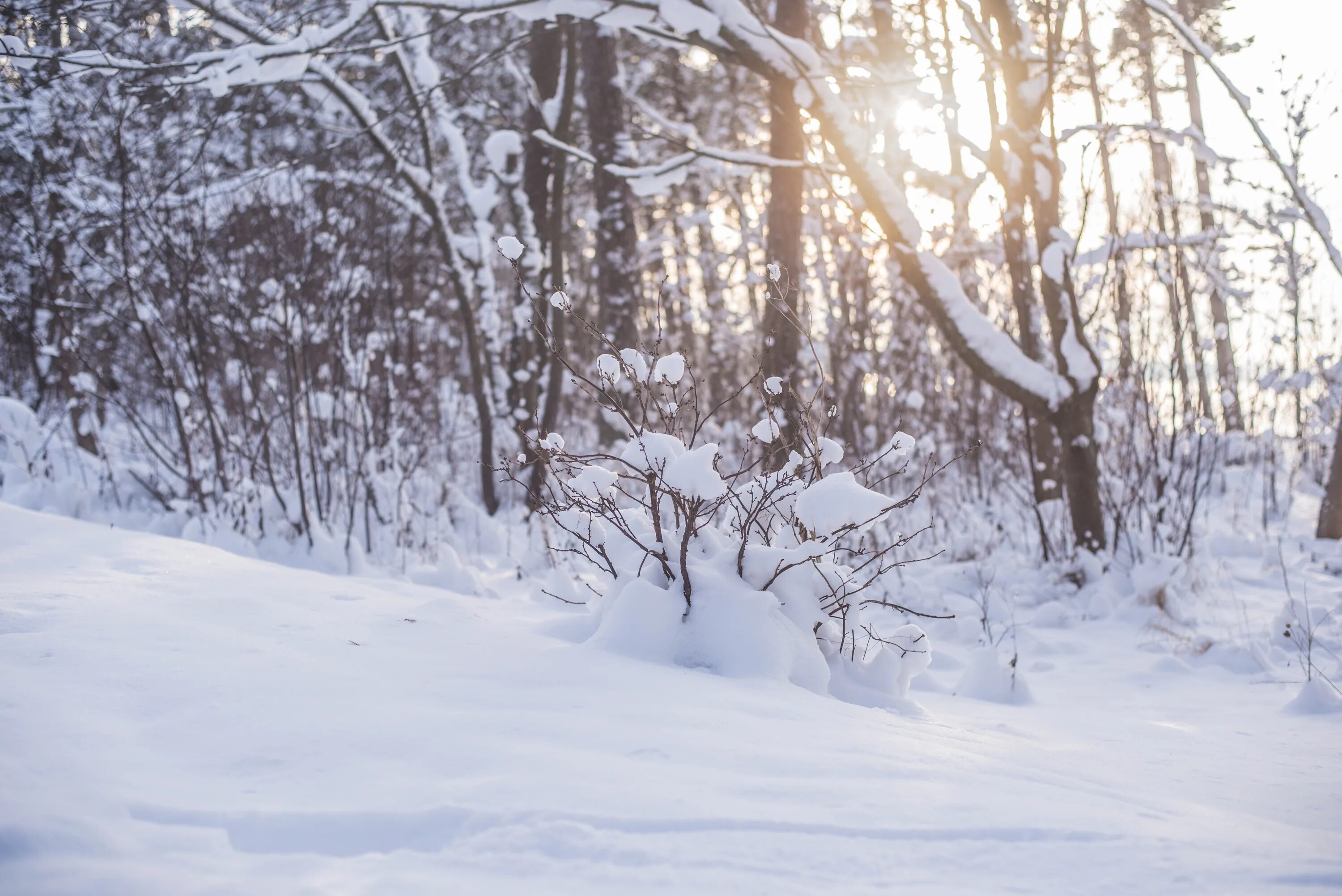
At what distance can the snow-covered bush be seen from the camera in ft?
7.17

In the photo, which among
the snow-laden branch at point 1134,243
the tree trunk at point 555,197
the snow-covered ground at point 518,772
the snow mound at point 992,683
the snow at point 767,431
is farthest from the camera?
the tree trunk at point 555,197

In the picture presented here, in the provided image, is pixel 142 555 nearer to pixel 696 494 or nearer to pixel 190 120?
pixel 696 494

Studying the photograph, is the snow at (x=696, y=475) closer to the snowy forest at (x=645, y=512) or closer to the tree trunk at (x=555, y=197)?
the snowy forest at (x=645, y=512)

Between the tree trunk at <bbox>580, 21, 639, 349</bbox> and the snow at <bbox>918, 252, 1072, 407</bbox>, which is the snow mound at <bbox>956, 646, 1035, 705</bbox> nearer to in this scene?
the snow at <bbox>918, 252, 1072, 407</bbox>

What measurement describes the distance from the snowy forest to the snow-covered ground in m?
0.01

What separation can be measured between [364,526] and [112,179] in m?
2.74

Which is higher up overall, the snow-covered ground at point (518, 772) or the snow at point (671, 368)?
the snow at point (671, 368)

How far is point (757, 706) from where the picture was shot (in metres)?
1.88

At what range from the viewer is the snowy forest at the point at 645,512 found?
4.23 ft

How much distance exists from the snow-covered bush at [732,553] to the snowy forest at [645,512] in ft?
0.05

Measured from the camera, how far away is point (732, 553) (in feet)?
8.14

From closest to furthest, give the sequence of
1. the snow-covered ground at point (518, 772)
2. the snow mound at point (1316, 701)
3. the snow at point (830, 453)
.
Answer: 1. the snow-covered ground at point (518, 772)
2. the snow at point (830, 453)
3. the snow mound at point (1316, 701)

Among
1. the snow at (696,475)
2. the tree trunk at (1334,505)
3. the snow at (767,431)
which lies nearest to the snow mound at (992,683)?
A: the snow at (767,431)

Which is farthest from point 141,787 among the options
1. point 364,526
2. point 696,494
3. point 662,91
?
point 662,91
